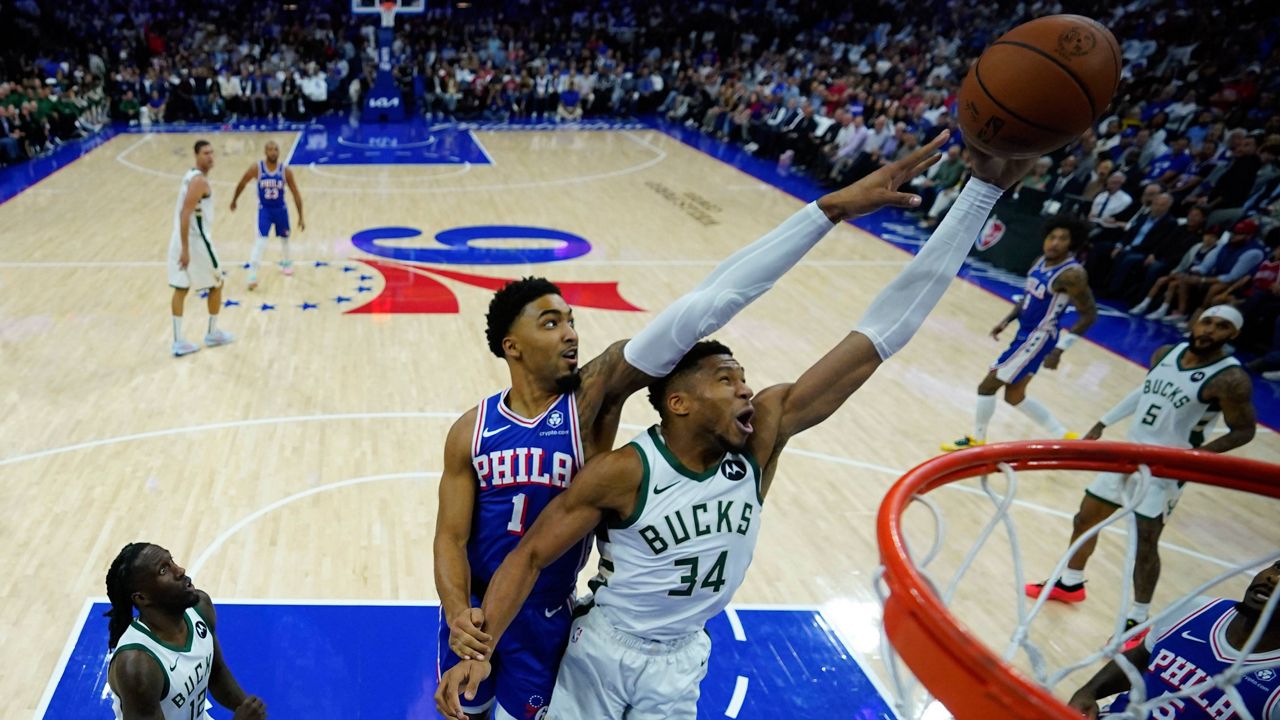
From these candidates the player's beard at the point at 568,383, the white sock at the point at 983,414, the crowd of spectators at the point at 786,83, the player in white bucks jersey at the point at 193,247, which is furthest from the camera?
the crowd of spectators at the point at 786,83

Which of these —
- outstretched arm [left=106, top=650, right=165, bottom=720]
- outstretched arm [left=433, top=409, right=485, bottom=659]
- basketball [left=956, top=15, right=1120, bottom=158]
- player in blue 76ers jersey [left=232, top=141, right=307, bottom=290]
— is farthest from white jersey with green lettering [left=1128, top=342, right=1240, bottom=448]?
player in blue 76ers jersey [left=232, top=141, right=307, bottom=290]

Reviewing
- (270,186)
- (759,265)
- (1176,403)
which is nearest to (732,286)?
(759,265)

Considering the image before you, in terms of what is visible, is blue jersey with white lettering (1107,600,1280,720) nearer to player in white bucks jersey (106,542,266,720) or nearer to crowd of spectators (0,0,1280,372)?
player in white bucks jersey (106,542,266,720)

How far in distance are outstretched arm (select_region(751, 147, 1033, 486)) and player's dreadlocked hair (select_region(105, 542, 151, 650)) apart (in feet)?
6.23

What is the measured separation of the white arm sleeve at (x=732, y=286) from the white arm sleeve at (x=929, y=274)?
0.82 ft

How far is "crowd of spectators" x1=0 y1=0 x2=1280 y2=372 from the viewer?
424 inches

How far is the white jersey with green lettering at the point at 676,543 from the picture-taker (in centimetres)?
260

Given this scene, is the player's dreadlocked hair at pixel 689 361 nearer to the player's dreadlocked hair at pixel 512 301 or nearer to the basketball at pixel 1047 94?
the player's dreadlocked hair at pixel 512 301

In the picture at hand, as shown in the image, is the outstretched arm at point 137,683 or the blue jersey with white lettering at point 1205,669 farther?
the outstretched arm at point 137,683

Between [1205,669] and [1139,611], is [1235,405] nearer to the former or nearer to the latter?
[1139,611]

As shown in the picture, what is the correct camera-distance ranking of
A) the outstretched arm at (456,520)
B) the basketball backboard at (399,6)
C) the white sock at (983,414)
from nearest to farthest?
the outstretched arm at (456,520) → the white sock at (983,414) → the basketball backboard at (399,6)

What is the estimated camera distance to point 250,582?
478 centimetres

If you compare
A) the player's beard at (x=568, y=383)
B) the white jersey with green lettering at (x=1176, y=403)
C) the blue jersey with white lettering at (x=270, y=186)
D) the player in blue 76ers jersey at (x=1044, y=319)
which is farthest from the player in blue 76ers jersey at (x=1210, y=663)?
the blue jersey with white lettering at (x=270, y=186)

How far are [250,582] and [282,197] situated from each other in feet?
19.4
